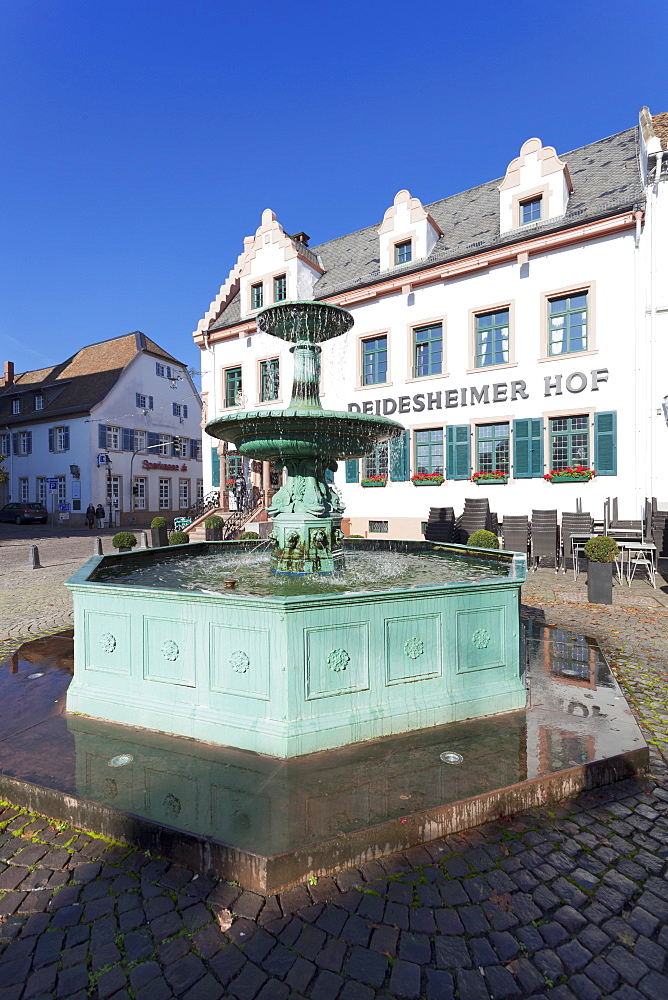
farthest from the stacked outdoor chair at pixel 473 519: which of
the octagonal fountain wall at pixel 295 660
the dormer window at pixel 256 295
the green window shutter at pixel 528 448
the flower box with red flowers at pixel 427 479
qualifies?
the dormer window at pixel 256 295

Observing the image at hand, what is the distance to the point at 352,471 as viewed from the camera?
785 inches

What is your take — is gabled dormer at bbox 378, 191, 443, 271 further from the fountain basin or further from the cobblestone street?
the cobblestone street

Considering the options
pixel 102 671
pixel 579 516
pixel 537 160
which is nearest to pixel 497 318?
pixel 537 160

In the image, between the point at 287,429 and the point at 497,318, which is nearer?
the point at 287,429

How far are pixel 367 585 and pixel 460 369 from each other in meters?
14.3

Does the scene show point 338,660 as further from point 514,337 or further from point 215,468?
point 215,468

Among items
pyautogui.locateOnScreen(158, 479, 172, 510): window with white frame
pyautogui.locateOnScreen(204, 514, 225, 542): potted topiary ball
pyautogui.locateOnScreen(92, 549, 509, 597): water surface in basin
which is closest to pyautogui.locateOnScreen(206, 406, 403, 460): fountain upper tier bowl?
pyautogui.locateOnScreen(92, 549, 509, 597): water surface in basin

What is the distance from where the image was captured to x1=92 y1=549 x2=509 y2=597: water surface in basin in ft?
17.9

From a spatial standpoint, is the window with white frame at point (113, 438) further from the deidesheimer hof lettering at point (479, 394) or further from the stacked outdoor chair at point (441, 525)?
the stacked outdoor chair at point (441, 525)

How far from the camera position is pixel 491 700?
4.19 meters

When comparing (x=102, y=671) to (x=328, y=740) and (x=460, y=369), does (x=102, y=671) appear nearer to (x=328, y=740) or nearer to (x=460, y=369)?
(x=328, y=740)

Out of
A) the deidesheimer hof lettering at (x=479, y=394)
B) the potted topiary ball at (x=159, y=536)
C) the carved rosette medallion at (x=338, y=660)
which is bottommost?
the potted topiary ball at (x=159, y=536)

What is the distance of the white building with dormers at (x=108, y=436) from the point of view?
1390 inches

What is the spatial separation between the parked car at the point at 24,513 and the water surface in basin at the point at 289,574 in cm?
3208
